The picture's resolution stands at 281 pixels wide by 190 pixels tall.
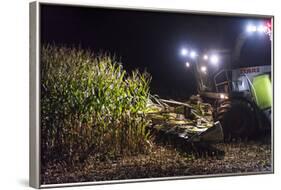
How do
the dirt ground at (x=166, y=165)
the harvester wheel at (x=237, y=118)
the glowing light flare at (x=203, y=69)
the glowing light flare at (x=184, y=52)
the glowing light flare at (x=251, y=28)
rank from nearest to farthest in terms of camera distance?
the dirt ground at (x=166, y=165) → the glowing light flare at (x=184, y=52) → the glowing light flare at (x=203, y=69) → the harvester wheel at (x=237, y=118) → the glowing light flare at (x=251, y=28)

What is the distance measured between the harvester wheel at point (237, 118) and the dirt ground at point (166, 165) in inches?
4.2

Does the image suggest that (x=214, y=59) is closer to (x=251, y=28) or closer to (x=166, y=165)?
(x=251, y=28)

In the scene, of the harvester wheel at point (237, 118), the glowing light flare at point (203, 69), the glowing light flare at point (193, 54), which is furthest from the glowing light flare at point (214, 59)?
the harvester wheel at point (237, 118)

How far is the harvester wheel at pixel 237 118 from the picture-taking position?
6.67 m

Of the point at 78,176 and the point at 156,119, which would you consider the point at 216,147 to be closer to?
the point at 156,119

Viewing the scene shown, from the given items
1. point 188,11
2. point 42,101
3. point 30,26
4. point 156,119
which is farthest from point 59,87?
point 188,11

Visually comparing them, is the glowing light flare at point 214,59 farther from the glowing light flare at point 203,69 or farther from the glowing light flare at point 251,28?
the glowing light flare at point 251,28

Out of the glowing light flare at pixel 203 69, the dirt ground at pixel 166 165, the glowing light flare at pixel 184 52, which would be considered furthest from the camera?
the glowing light flare at pixel 203 69

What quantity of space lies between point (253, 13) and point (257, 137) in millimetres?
1323

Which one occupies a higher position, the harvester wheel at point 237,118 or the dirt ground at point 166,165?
the harvester wheel at point 237,118

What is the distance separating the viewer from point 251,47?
6820 mm

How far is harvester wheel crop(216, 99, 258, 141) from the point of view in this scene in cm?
667

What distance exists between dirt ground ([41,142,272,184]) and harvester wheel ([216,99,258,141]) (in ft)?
0.35

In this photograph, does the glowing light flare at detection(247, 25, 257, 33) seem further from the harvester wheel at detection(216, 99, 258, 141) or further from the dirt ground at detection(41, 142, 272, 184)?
the dirt ground at detection(41, 142, 272, 184)
